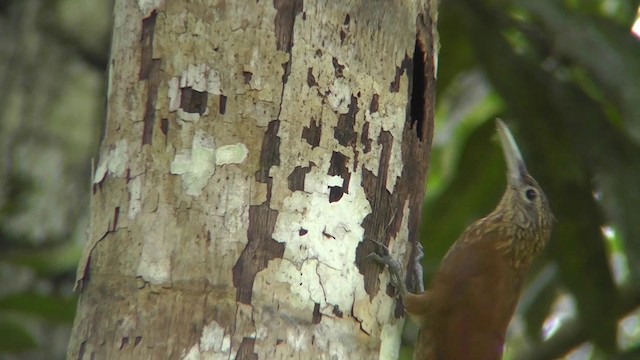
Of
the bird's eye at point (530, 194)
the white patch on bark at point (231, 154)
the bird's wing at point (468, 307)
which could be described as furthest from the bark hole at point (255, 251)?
the bird's eye at point (530, 194)

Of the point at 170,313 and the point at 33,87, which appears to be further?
the point at 33,87

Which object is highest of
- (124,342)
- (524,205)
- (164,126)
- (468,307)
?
(524,205)

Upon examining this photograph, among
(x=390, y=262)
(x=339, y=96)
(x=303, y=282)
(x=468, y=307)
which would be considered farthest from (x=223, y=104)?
(x=468, y=307)

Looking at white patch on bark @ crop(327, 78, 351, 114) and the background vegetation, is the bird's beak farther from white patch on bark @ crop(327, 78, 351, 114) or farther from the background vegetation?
white patch on bark @ crop(327, 78, 351, 114)

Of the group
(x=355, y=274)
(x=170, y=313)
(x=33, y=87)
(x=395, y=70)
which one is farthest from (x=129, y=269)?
(x=33, y=87)

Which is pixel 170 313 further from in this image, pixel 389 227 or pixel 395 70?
pixel 395 70

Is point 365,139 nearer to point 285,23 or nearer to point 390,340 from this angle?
Result: point 285,23

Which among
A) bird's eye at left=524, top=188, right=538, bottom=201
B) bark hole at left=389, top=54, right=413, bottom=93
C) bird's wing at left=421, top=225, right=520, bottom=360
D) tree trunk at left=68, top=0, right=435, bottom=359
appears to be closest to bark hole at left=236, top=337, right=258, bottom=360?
tree trunk at left=68, top=0, right=435, bottom=359
